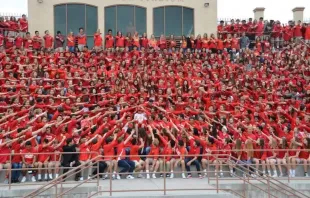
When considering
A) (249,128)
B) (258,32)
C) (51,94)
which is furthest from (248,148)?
(258,32)

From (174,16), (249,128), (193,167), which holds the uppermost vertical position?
(174,16)

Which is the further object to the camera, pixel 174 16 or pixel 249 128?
pixel 174 16

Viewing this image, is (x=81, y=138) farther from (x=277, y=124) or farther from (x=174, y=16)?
(x=174, y=16)

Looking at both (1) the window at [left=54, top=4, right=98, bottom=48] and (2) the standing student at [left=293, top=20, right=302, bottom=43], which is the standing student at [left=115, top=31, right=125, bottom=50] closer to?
(1) the window at [left=54, top=4, right=98, bottom=48]

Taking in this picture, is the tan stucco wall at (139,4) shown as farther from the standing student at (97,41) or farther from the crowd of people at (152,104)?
the standing student at (97,41)

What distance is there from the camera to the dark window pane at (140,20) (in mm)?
34156

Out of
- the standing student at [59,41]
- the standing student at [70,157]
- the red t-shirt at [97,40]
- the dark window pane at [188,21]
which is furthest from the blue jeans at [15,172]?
the dark window pane at [188,21]

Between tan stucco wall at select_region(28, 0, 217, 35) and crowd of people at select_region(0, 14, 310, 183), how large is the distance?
3.00 feet

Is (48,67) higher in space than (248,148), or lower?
higher

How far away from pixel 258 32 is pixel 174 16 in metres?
5.67

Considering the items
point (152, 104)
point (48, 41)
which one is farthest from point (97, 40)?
point (152, 104)

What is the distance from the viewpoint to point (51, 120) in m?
19.7

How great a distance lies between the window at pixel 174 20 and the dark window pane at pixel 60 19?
231 inches

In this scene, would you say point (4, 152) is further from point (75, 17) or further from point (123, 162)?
point (75, 17)
